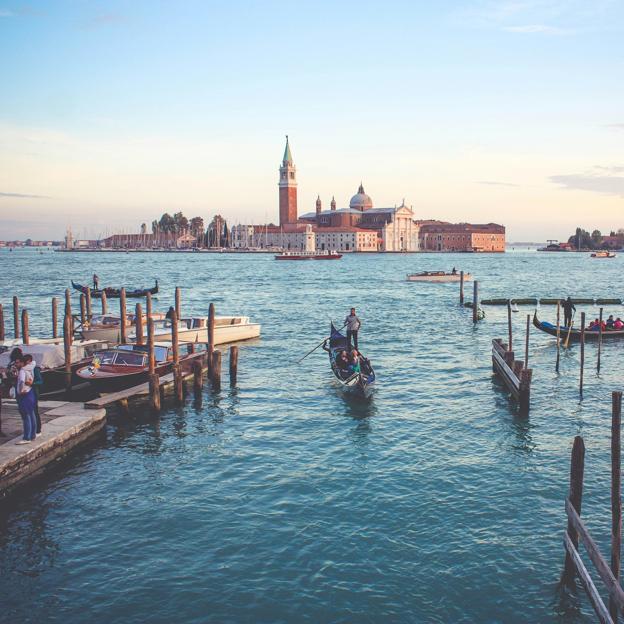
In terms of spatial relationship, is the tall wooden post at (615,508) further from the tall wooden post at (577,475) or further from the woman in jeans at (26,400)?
the woman in jeans at (26,400)

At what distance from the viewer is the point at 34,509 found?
34.1 feet

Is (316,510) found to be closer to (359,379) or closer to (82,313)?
(359,379)

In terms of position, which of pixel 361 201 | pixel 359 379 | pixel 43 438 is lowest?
pixel 43 438

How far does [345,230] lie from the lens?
529 feet

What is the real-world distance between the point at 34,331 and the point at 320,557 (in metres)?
24.5

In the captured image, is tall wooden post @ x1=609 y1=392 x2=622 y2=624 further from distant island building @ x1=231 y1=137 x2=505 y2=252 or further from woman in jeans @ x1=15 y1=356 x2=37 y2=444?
distant island building @ x1=231 y1=137 x2=505 y2=252

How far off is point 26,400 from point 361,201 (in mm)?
170510

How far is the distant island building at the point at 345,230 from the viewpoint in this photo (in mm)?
161750

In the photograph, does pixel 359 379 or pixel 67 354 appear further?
pixel 359 379

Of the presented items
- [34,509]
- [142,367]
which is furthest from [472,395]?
[34,509]

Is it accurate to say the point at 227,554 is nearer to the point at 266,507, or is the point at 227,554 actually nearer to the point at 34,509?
the point at 266,507

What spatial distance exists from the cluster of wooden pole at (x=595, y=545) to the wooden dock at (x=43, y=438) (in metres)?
8.15

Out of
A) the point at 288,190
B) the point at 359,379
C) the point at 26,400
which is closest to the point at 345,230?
the point at 288,190

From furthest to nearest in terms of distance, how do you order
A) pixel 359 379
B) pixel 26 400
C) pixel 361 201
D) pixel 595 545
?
pixel 361 201 → pixel 359 379 → pixel 26 400 → pixel 595 545
